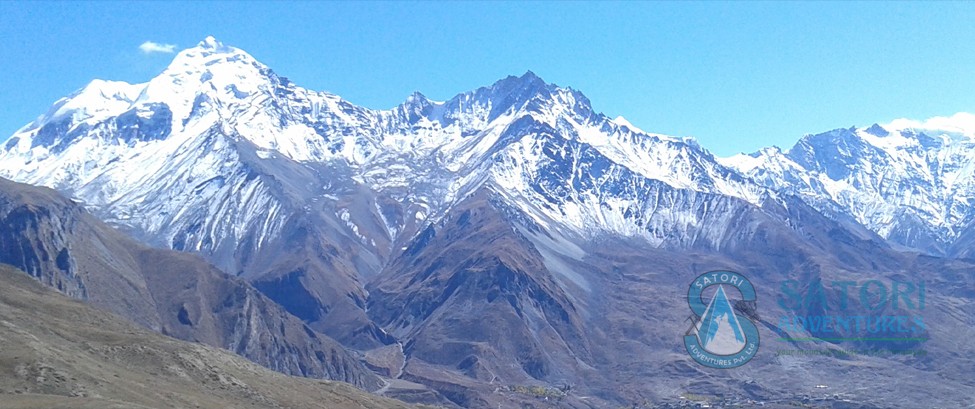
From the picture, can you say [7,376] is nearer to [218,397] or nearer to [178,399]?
[178,399]

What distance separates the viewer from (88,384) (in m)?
166

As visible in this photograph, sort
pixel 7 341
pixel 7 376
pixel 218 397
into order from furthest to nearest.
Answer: pixel 218 397 < pixel 7 341 < pixel 7 376

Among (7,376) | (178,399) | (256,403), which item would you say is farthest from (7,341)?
(256,403)

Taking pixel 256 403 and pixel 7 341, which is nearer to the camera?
pixel 7 341

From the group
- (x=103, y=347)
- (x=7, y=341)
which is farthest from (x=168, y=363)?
(x=7, y=341)

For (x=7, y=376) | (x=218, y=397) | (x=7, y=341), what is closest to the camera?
(x=7, y=376)

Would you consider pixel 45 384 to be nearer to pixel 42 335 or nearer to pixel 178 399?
pixel 178 399

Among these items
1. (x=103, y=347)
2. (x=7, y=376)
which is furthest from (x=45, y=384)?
(x=103, y=347)

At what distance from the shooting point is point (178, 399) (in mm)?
176750

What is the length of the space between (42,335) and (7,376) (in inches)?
1465

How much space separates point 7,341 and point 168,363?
3333 cm

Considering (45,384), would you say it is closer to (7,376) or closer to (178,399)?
(7,376)

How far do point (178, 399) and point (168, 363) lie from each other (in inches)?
931

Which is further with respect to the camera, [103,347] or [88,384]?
[103,347]
